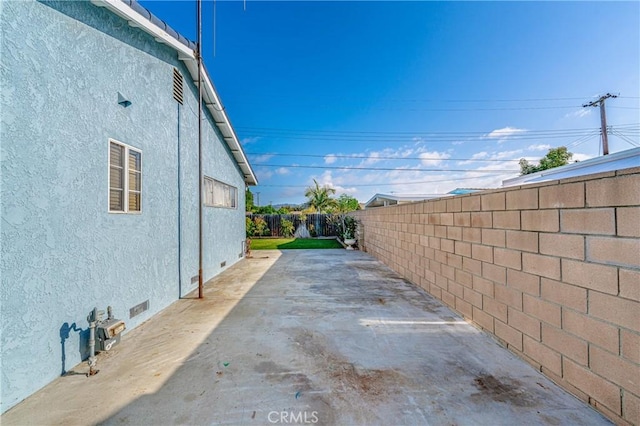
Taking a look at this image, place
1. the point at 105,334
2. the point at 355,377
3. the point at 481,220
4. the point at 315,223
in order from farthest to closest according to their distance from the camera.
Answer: the point at 315,223 < the point at 481,220 < the point at 105,334 < the point at 355,377

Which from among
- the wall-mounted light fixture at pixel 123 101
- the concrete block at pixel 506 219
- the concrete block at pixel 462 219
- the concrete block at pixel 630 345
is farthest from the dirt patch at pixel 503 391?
the wall-mounted light fixture at pixel 123 101

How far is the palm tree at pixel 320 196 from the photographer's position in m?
24.2

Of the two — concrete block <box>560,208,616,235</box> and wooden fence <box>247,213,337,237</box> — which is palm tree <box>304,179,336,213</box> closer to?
wooden fence <box>247,213,337,237</box>

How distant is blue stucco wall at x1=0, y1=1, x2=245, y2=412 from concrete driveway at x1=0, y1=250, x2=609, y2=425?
1.74 feet

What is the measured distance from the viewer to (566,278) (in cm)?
226

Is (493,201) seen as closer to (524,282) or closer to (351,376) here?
(524,282)

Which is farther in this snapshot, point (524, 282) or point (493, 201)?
point (493, 201)

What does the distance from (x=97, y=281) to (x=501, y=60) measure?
13920 mm

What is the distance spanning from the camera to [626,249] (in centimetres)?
181

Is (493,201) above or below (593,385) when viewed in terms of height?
above

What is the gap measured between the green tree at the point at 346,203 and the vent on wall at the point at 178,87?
2010cm

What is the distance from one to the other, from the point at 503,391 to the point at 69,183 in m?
4.77

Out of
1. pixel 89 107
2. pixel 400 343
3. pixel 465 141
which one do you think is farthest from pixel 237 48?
pixel 465 141

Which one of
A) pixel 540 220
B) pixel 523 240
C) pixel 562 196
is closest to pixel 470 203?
pixel 523 240
